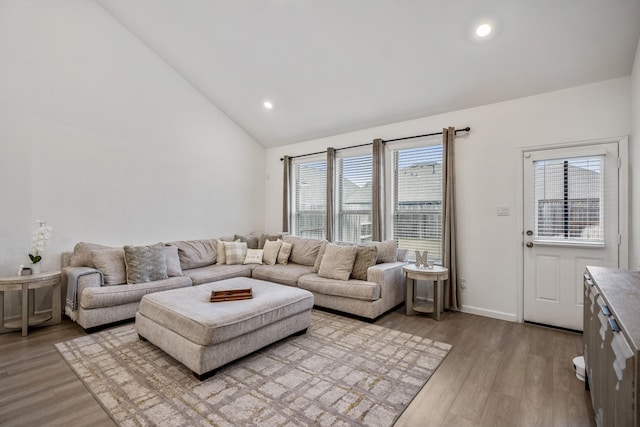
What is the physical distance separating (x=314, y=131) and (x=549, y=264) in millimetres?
3784

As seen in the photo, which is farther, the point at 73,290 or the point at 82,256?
the point at 82,256

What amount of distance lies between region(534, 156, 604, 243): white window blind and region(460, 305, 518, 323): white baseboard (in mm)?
949

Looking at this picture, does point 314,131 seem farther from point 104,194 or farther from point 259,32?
point 104,194

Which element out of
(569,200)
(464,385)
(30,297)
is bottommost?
(464,385)

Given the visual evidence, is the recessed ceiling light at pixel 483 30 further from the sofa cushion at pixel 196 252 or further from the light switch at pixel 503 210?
the sofa cushion at pixel 196 252

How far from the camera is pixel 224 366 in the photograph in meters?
2.44

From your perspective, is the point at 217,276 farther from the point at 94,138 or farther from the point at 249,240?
the point at 94,138

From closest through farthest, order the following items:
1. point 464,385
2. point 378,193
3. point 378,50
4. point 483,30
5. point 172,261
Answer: point 464,385 → point 483,30 → point 378,50 → point 172,261 → point 378,193

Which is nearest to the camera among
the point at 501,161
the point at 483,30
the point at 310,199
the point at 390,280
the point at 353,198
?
the point at 483,30

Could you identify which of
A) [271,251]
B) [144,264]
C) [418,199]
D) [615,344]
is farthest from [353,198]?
[615,344]

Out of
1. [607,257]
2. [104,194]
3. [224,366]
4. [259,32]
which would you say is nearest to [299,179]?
[259,32]

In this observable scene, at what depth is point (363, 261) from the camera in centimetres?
383

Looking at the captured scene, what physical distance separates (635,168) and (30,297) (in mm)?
6300

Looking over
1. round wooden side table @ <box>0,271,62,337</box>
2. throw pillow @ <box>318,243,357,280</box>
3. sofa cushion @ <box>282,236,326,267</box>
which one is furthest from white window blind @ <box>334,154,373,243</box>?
round wooden side table @ <box>0,271,62,337</box>
